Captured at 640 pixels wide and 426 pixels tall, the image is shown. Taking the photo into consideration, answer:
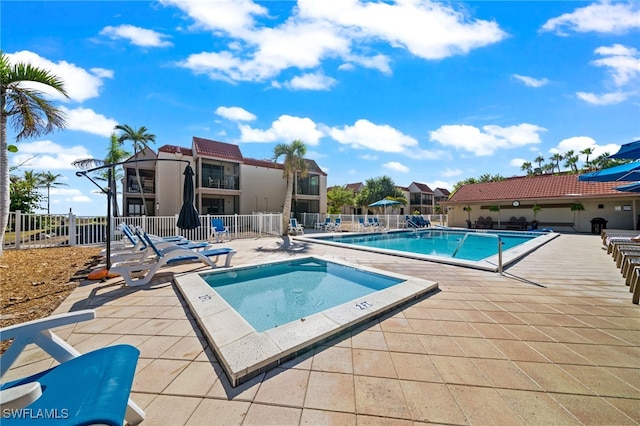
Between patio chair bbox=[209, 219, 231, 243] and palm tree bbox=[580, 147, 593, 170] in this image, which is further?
palm tree bbox=[580, 147, 593, 170]

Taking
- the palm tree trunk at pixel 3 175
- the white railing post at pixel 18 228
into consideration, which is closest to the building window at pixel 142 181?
the white railing post at pixel 18 228

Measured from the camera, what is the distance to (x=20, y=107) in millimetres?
6781

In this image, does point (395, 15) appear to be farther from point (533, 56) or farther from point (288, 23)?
point (533, 56)

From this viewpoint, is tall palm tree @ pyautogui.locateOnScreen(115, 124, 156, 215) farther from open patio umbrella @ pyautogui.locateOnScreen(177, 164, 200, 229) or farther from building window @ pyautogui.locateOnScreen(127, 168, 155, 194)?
open patio umbrella @ pyautogui.locateOnScreen(177, 164, 200, 229)

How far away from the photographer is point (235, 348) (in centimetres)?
235

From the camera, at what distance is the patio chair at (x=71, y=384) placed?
107 cm

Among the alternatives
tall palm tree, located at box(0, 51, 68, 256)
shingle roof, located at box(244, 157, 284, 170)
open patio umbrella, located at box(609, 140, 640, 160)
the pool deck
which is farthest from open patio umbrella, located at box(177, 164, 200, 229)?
shingle roof, located at box(244, 157, 284, 170)

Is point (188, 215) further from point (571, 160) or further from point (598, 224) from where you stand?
point (571, 160)

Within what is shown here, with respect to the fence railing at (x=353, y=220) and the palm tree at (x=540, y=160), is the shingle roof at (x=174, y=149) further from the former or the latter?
the palm tree at (x=540, y=160)

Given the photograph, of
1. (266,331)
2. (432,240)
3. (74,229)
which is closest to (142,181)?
(74,229)

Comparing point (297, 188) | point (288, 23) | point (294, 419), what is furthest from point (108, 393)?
point (297, 188)

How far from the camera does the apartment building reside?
60.2 ft

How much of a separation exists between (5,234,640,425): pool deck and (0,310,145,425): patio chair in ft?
1.61

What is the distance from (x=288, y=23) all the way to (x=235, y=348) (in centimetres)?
808
